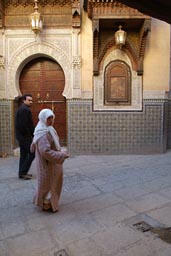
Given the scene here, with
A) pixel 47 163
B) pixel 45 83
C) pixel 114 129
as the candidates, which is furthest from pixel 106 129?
pixel 47 163

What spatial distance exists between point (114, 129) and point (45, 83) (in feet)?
7.84

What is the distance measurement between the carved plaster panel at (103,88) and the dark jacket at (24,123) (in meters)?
2.58

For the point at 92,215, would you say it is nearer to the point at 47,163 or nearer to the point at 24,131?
the point at 47,163

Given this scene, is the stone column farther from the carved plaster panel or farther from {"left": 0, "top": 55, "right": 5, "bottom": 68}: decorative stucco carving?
{"left": 0, "top": 55, "right": 5, "bottom": 68}: decorative stucco carving

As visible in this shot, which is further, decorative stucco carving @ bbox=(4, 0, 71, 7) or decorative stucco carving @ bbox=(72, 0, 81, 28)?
decorative stucco carving @ bbox=(4, 0, 71, 7)

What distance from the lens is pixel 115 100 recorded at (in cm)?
684

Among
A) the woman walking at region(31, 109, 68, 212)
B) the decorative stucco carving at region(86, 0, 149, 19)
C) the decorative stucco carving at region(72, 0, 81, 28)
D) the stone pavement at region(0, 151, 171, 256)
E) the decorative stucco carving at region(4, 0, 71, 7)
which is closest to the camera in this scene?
the stone pavement at region(0, 151, 171, 256)

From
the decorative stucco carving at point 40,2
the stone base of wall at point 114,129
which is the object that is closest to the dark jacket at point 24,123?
the stone base of wall at point 114,129

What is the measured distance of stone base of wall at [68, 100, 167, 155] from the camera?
6.83 metres

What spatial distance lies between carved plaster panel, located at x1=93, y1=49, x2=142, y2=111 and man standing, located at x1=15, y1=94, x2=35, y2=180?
8.40 feet

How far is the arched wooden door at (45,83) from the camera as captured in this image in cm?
700

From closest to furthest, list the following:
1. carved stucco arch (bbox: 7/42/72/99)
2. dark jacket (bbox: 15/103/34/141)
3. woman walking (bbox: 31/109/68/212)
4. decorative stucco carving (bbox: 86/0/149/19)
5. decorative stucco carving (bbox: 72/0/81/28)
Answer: woman walking (bbox: 31/109/68/212), dark jacket (bbox: 15/103/34/141), decorative stucco carving (bbox: 86/0/149/19), decorative stucco carving (bbox: 72/0/81/28), carved stucco arch (bbox: 7/42/72/99)

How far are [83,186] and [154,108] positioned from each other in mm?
3609

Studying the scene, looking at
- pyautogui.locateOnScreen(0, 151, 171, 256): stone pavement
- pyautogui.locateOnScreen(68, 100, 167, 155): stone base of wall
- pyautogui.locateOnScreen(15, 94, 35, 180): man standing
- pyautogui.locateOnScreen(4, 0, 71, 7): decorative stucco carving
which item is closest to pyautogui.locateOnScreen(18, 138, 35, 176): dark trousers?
pyautogui.locateOnScreen(15, 94, 35, 180): man standing
